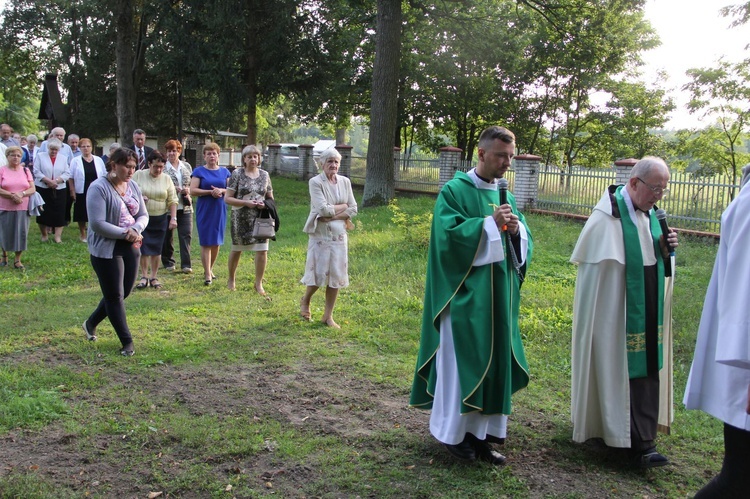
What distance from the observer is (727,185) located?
1346 centimetres

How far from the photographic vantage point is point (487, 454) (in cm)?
421

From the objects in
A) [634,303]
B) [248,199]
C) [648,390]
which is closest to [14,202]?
[248,199]

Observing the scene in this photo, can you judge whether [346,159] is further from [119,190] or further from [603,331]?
[603,331]

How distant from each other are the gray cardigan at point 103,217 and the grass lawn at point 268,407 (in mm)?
1026

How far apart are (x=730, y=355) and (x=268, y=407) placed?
3504mm

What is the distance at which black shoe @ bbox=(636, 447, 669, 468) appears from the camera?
415 cm

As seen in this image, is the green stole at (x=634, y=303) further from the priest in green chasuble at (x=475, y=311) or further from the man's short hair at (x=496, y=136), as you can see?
the man's short hair at (x=496, y=136)

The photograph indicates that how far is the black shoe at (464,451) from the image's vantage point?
417cm

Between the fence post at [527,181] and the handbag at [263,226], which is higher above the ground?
the fence post at [527,181]

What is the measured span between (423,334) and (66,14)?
3086 cm

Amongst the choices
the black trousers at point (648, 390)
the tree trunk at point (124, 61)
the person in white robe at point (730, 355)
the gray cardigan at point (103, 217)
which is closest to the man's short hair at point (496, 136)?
the black trousers at point (648, 390)

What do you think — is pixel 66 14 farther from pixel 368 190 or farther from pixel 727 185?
pixel 727 185

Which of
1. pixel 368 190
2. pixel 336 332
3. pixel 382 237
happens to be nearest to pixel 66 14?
pixel 368 190

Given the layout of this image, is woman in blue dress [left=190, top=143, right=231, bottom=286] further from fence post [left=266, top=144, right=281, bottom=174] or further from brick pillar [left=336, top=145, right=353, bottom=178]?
fence post [left=266, top=144, right=281, bottom=174]
